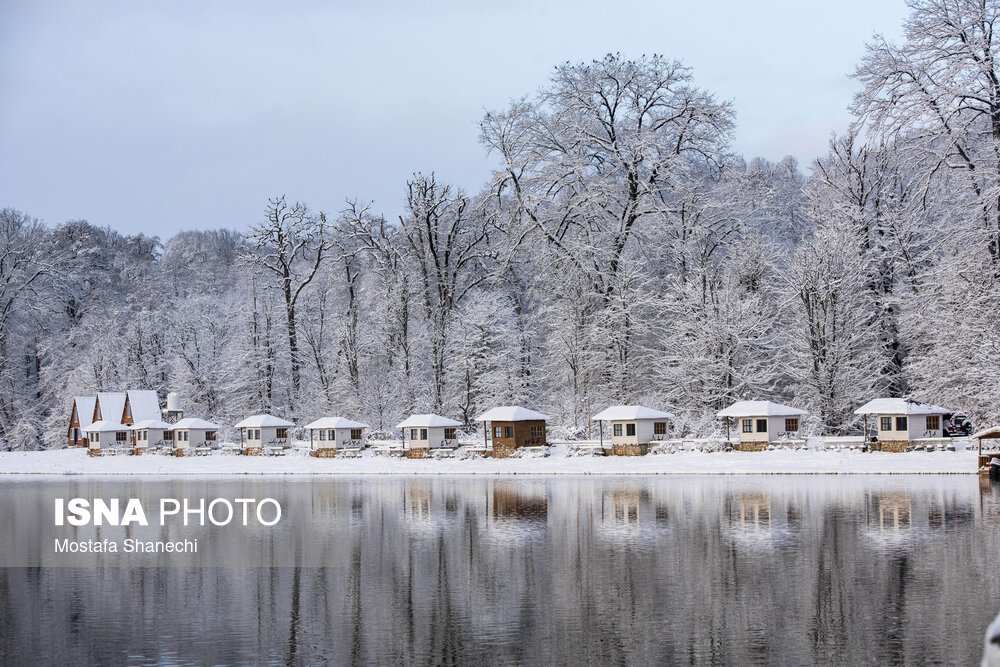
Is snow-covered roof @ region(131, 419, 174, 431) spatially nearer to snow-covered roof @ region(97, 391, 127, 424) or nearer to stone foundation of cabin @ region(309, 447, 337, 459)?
snow-covered roof @ region(97, 391, 127, 424)

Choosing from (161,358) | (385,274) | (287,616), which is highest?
(385,274)

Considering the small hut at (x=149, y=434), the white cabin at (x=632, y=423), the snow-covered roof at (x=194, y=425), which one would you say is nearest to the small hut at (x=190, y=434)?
the snow-covered roof at (x=194, y=425)

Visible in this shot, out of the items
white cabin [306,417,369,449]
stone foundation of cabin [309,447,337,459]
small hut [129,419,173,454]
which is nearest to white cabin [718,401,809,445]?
white cabin [306,417,369,449]

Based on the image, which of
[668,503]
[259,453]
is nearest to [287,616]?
[668,503]

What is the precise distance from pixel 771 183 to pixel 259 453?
5017 cm

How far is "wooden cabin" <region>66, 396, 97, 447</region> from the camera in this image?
255 feet

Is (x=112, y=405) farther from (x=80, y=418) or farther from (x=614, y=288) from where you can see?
(x=614, y=288)

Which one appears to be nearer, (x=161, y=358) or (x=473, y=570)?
(x=473, y=570)

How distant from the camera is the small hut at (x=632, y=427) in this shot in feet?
177

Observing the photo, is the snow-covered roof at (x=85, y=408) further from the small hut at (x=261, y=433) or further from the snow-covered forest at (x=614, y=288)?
the small hut at (x=261, y=433)

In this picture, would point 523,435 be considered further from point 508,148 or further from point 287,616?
point 287,616

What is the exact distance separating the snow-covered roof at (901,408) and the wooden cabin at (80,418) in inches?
2401

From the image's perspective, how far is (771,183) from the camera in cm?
8288

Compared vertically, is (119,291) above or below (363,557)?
above
